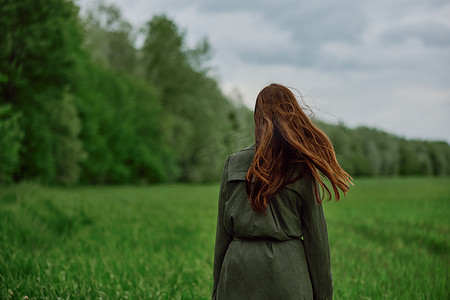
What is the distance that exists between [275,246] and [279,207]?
9.2 inches

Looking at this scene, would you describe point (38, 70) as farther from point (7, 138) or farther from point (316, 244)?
point (316, 244)

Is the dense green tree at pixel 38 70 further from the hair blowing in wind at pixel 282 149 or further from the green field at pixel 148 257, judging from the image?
the hair blowing in wind at pixel 282 149

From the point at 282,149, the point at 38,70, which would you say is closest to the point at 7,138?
the point at 38,70

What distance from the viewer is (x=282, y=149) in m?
2.29

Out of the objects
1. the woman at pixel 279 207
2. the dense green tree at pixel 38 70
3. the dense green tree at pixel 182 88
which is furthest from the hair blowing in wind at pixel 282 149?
the dense green tree at pixel 182 88

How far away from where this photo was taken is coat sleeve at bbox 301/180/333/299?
2.31 meters

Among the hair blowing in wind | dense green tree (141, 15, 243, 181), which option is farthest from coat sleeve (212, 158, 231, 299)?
dense green tree (141, 15, 243, 181)

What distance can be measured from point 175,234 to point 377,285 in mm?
4674

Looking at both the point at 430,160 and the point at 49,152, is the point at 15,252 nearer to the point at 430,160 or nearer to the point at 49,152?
the point at 49,152

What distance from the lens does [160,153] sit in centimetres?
3672

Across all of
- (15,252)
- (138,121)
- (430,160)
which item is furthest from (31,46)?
(430,160)

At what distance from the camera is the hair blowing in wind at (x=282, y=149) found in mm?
2217

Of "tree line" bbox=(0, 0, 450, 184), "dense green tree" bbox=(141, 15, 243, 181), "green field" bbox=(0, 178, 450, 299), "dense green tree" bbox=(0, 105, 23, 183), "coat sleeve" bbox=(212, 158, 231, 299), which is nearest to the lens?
"coat sleeve" bbox=(212, 158, 231, 299)

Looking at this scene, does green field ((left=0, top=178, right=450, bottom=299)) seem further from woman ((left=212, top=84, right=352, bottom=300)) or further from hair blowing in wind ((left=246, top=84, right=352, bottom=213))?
hair blowing in wind ((left=246, top=84, right=352, bottom=213))
